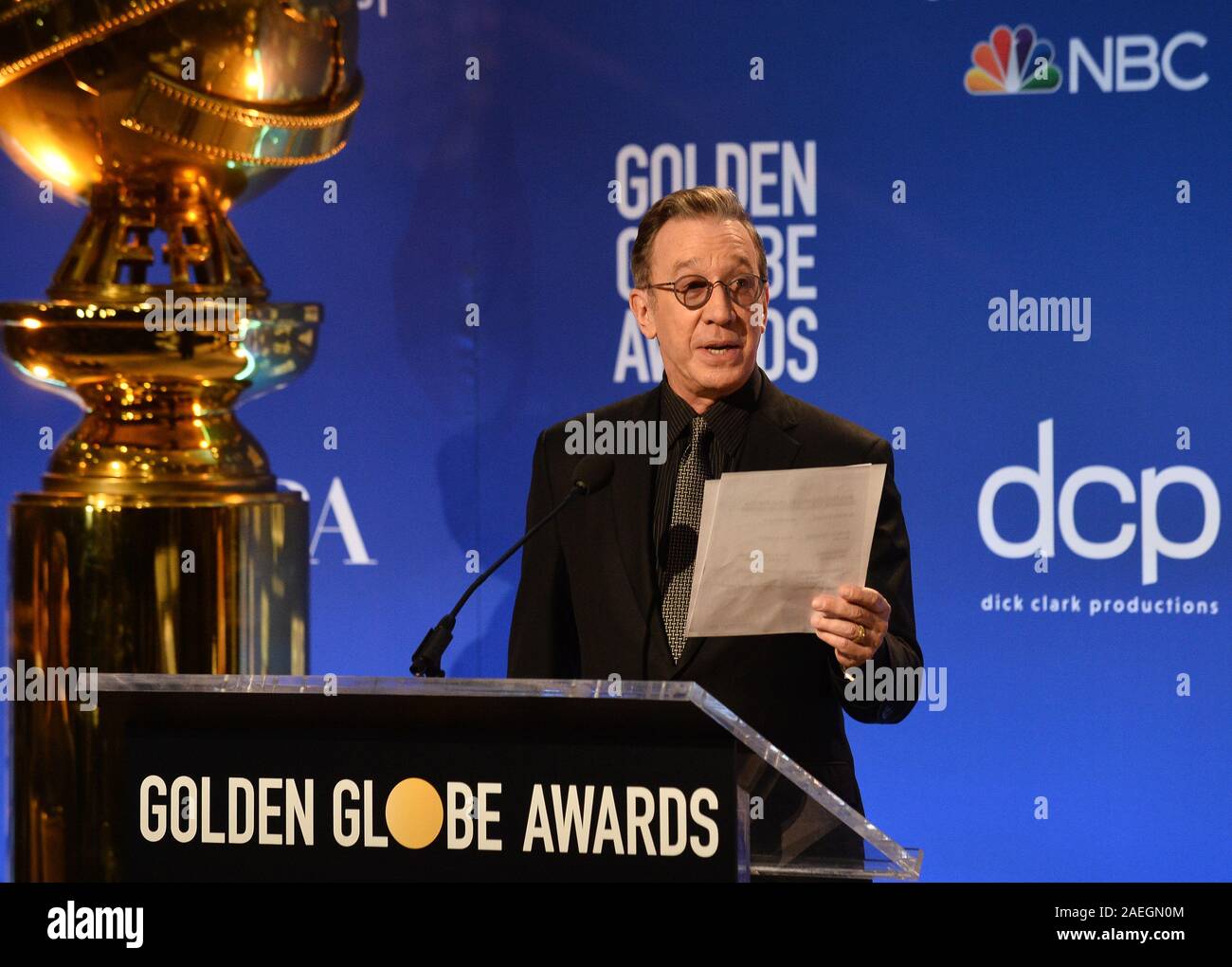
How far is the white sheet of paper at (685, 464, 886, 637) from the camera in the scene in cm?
162

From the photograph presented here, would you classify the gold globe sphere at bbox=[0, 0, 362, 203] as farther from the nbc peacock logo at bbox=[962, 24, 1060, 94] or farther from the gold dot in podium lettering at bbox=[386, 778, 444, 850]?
the nbc peacock logo at bbox=[962, 24, 1060, 94]

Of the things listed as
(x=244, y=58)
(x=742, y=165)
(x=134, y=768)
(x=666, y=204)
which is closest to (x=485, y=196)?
(x=742, y=165)

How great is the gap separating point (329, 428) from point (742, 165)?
1.18 meters

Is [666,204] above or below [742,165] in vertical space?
below

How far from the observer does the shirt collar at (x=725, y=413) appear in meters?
2.23

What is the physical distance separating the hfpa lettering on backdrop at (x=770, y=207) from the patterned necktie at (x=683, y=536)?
1.37 metres

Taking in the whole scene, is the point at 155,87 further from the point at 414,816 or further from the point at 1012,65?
the point at 1012,65

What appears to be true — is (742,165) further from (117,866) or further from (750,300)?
(117,866)

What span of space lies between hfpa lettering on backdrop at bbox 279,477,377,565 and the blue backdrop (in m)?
0.01

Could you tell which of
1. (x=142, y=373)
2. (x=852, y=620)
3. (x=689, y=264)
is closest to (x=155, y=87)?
(x=142, y=373)

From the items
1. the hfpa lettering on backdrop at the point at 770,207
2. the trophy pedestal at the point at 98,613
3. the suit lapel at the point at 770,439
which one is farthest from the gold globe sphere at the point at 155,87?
the hfpa lettering on backdrop at the point at 770,207

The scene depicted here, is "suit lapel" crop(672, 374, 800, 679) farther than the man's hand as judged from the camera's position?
Yes

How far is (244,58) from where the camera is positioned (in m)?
1.83

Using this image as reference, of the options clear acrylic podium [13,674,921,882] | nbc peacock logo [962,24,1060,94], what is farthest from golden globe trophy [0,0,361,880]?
nbc peacock logo [962,24,1060,94]
